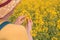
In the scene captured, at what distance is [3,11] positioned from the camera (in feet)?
3.82

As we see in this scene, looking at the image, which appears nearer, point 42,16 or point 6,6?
point 6,6

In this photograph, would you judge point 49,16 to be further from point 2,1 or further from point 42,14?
point 2,1

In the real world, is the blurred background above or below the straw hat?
above

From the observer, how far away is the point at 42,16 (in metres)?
2.33

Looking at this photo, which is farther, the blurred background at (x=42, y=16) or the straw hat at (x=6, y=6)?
the blurred background at (x=42, y=16)

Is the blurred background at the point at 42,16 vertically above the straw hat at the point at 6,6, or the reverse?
the blurred background at the point at 42,16

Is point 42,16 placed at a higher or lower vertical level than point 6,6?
higher

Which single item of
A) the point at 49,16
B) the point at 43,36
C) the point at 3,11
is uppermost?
the point at 49,16

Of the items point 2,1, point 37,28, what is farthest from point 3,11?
point 37,28

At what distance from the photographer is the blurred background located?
229 centimetres

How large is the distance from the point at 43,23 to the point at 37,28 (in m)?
0.08

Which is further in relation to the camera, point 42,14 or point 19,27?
point 42,14

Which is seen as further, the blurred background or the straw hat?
the blurred background

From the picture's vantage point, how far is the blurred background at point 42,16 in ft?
7.52
